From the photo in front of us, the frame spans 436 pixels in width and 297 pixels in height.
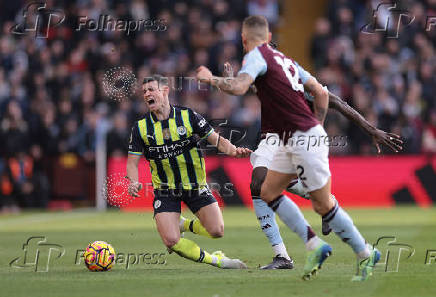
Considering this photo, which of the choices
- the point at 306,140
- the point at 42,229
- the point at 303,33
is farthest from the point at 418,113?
the point at 306,140

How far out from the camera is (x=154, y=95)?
32.0 ft

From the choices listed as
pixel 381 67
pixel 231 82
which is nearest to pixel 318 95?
pixel 231 82

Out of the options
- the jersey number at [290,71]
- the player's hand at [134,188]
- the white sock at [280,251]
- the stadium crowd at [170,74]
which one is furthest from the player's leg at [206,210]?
the stadium crowd at [170,74]

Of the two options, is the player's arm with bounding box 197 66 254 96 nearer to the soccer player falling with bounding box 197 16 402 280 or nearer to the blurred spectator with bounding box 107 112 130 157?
the soccer player falling with bounding box 197 16 402 280

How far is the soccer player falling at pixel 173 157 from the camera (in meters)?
9.77

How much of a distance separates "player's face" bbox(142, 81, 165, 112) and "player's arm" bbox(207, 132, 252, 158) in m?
0.69

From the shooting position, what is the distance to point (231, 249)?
11422 millimetres

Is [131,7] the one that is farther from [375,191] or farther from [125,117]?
[375,191]

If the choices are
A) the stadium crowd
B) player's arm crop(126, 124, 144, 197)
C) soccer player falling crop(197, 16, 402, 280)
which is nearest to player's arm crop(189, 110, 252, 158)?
player's arm crop(126, 124, 144, 197)

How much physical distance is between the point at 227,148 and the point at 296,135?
1850mm

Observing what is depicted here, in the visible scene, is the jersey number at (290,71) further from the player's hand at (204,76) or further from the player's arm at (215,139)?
the player's arm at (215,139)

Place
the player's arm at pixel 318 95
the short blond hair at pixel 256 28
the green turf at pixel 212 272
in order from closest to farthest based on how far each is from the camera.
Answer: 1. the green turf at pixel 212 272
2. the short blond hair at pixel 256 28
3. the player's arm at pixel 318 95

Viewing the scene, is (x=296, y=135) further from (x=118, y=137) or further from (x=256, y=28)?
(x=118, y=137)

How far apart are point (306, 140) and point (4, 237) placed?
7.68 meters
